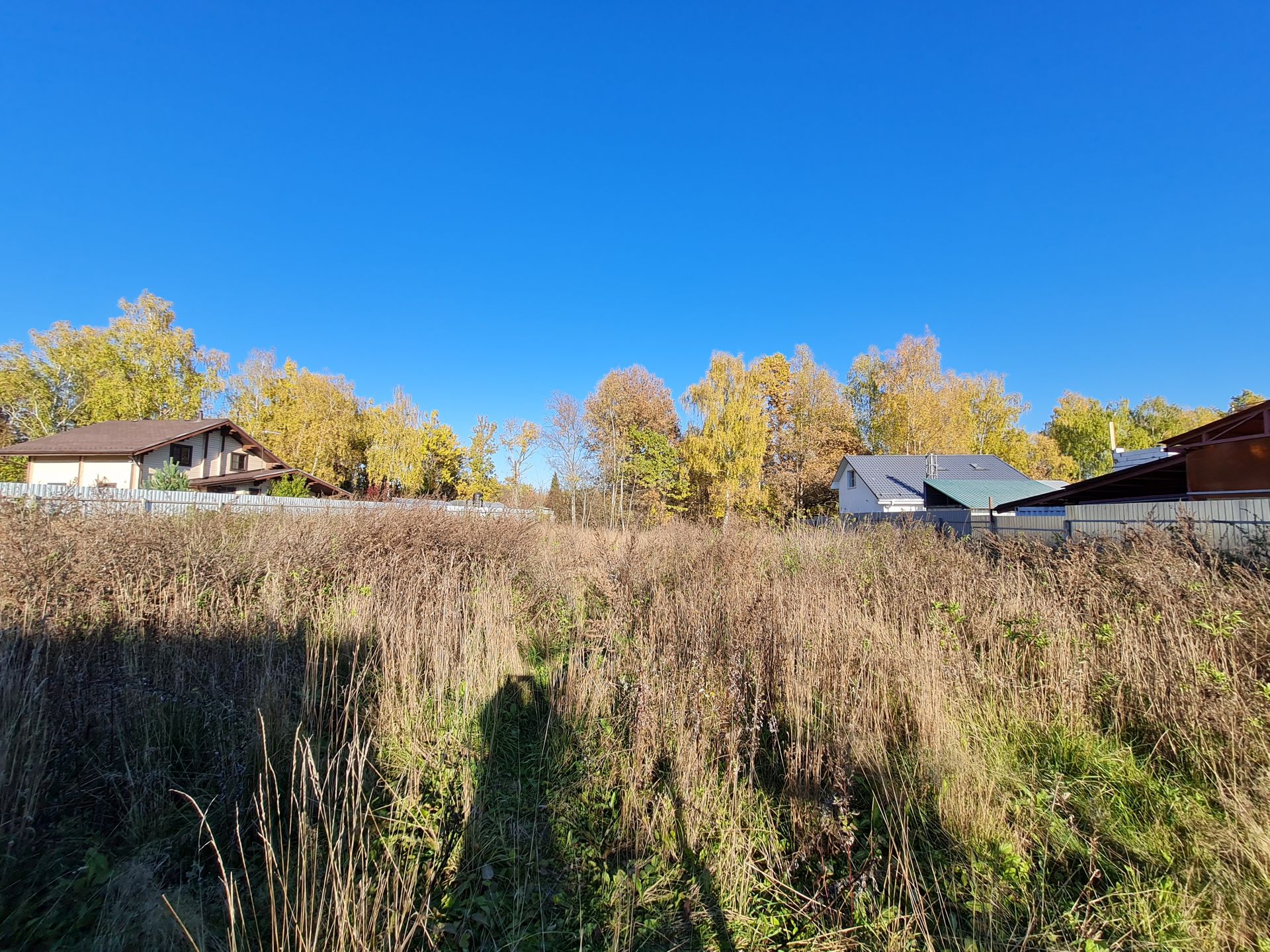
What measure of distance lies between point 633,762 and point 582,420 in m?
26.1

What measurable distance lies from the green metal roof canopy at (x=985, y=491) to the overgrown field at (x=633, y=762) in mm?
14302

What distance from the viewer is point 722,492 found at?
81.4 ft

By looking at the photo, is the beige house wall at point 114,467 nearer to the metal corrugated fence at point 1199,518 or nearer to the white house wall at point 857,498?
the metal corrugated fence at point 1199,518

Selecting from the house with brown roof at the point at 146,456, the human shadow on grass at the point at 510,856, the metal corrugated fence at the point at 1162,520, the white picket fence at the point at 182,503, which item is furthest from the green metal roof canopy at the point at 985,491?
the house with brown roof at the point at 146,456

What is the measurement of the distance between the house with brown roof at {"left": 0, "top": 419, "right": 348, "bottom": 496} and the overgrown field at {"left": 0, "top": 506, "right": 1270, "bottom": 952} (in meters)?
21.4

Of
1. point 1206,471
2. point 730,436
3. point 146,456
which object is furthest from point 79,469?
point 1206,471

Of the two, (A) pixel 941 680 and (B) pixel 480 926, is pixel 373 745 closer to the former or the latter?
(B) pixel 480 926

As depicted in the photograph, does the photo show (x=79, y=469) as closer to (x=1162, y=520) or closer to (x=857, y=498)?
(x=1162, y=520)

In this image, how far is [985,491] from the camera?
18.2 m

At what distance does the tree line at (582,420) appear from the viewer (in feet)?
85.8

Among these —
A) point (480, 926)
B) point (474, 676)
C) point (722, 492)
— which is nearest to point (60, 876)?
point (480, 926)

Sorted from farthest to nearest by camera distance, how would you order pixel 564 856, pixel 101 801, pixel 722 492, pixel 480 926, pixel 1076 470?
pixel 1076 470, pixel 722 492, pixel 101 801, pixel 564 856, pixel 480 926

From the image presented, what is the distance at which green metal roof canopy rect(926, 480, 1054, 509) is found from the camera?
17.4m

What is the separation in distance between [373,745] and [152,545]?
331 cm
